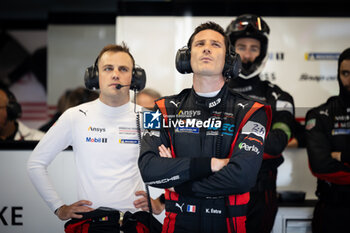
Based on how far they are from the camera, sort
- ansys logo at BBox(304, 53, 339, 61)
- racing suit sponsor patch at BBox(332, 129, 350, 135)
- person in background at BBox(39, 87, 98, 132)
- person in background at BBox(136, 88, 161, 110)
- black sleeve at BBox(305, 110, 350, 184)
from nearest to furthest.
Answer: person in background at BBox(136, 88, 161, 110) < person in background at BBox(39, 87, 98, 132) < black sleeve at BBox(305, 110, 350, 184) < racing suit sponsor patch at BBox(332, 129, 350, 135) < ansys logo at BBox(304, 53, 339, 61)

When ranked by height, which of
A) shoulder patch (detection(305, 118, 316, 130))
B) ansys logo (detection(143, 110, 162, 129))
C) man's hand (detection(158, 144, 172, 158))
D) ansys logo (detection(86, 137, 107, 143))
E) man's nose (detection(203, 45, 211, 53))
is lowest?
man's hand (detection(158, 144, 172, 158))

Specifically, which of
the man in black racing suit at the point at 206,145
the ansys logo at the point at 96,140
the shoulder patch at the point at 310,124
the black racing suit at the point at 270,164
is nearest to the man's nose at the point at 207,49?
the man in black racing suit at the point at 206,145

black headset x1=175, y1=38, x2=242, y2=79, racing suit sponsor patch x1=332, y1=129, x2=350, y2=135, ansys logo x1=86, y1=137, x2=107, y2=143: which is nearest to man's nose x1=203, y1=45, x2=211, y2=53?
black headset x1=175, y1=38, x2=242, y2=79

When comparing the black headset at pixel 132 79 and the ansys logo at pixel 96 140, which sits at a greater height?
the black headset at pixel 132 79

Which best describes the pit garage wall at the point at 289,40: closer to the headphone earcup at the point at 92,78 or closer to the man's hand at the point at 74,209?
the headphone earcup at the point at 92,78

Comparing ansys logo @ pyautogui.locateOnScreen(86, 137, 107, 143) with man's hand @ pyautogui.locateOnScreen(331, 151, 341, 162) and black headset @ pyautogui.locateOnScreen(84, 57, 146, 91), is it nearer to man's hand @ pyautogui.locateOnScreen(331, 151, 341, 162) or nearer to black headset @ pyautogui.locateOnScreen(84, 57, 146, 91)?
black headset @ pyautogui.locateOnScreen(84, 57, 146, 91)

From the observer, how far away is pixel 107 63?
255cm

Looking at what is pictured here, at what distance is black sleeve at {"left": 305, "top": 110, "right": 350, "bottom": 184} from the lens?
2939 millimetres

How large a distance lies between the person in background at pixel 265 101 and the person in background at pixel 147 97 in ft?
2.10

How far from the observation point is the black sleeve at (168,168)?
2.16 meters

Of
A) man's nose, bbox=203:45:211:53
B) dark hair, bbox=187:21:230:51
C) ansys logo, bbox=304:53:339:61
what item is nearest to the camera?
man's nose, bbox=203:45:211:53

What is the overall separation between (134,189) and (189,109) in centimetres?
57

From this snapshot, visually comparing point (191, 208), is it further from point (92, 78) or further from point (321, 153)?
point (321, 153)

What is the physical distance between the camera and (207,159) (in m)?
2.19
